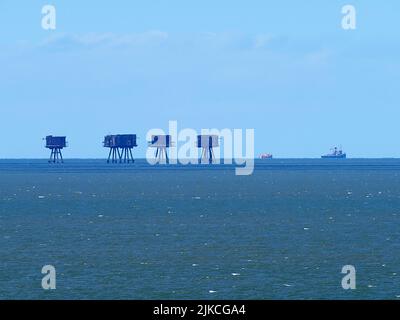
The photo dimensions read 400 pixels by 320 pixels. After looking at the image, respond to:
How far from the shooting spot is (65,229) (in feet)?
314

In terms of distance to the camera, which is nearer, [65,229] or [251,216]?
[65,229]

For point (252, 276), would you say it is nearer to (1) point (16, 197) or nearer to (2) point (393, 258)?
(2) point (393, 258)

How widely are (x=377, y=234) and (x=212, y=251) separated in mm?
22420

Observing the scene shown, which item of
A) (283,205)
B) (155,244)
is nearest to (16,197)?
(283,205)

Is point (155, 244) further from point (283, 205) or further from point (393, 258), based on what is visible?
point (283, 205)

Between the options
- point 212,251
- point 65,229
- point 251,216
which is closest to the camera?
point 212,251

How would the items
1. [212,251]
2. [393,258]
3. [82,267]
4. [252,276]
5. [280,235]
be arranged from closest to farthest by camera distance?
[252,276]
[82,267]
[393,258]
[212,251]
[280,235]

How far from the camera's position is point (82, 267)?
62844 mm

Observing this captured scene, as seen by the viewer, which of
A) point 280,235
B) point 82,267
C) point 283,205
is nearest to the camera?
point 82,267
